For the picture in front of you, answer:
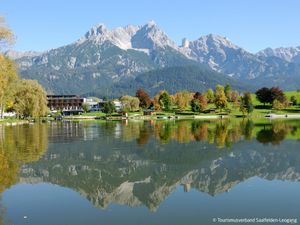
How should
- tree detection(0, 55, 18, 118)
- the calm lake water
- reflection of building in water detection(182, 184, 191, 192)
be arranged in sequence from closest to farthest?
the calm lake water, reflection of building in water detection(182, 184, 191, 192), tree detection(0, 55, 18, 118)

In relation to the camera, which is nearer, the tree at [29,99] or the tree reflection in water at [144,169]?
the tree reflection in water at [144,169]

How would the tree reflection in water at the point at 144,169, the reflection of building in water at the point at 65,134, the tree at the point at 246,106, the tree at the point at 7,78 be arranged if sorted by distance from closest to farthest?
the tree reflection in water at the point at 144,169 → the reflection of building in water at the point at 65,134 → the tree at the point at 7,78 → the tree at the point at 246,106

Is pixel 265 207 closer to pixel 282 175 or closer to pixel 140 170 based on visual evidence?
pixel 282 175

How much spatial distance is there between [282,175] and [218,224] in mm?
13355

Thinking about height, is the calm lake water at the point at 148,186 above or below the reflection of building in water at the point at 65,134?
below

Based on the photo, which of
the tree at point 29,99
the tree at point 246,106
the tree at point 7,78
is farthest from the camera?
the tree at point 246,106

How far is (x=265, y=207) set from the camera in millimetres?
20391

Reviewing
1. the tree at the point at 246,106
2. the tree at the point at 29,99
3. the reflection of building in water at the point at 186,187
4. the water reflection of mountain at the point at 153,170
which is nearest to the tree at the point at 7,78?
the tree at the point at 29,99

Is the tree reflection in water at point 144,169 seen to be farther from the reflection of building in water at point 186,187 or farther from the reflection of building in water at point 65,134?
the reflection of building in water at point 65,134

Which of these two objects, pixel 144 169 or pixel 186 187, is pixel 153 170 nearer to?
pixel 144 169

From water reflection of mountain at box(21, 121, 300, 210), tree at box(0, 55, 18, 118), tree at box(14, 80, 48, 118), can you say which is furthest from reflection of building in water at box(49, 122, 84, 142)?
tree at box(14, 80, 48, 118)

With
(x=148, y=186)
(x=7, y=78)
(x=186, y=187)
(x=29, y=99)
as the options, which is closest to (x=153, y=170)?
(x=148, y=186)

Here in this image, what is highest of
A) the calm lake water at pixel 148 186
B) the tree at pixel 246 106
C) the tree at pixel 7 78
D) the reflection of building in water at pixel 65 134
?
the tree at pixel 7 78

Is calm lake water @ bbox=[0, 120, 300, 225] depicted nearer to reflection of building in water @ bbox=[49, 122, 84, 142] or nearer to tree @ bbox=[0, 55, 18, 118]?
reflection of building in water @ bbox=[49, 122, 84, 142]
